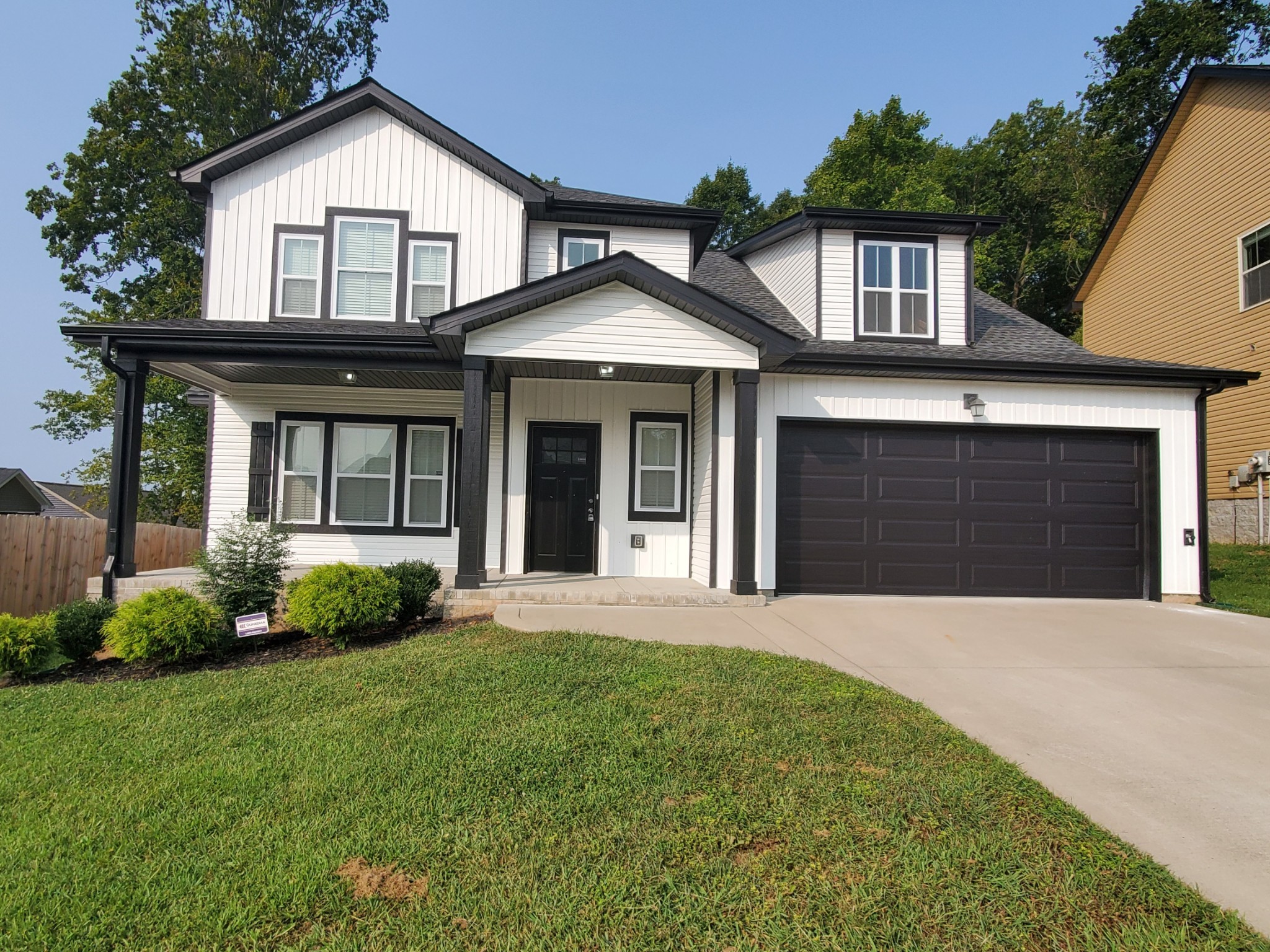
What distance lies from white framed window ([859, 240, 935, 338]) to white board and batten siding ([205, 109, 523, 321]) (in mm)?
5280

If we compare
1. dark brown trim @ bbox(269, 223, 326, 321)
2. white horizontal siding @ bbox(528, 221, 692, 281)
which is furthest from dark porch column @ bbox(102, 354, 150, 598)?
white horizontal siding @ bbox(528, 221, 692, 281)

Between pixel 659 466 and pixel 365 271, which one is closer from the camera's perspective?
pixel 365 271

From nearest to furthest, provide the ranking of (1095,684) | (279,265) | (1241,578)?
(1095,684) < (279,265) < (1241,578)

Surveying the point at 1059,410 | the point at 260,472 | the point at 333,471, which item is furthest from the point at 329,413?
the point at 1059,410

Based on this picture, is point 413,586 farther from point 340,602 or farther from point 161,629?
point 161,629

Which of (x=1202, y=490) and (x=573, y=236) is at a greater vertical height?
(x=573, y=236)

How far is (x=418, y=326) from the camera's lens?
32.0ft

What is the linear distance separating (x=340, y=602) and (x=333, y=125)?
7.47m

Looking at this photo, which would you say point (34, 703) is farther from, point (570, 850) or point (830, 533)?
point (830, 533)

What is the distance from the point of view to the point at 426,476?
10.7 m

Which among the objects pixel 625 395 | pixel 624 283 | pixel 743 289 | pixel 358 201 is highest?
pixel 358 201

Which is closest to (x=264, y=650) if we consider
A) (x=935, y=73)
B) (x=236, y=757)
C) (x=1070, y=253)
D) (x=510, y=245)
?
(x=236, y=757)

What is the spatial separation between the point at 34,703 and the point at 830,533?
27.4ft

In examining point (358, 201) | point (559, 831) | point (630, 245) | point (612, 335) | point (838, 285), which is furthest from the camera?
point (630, 245)
